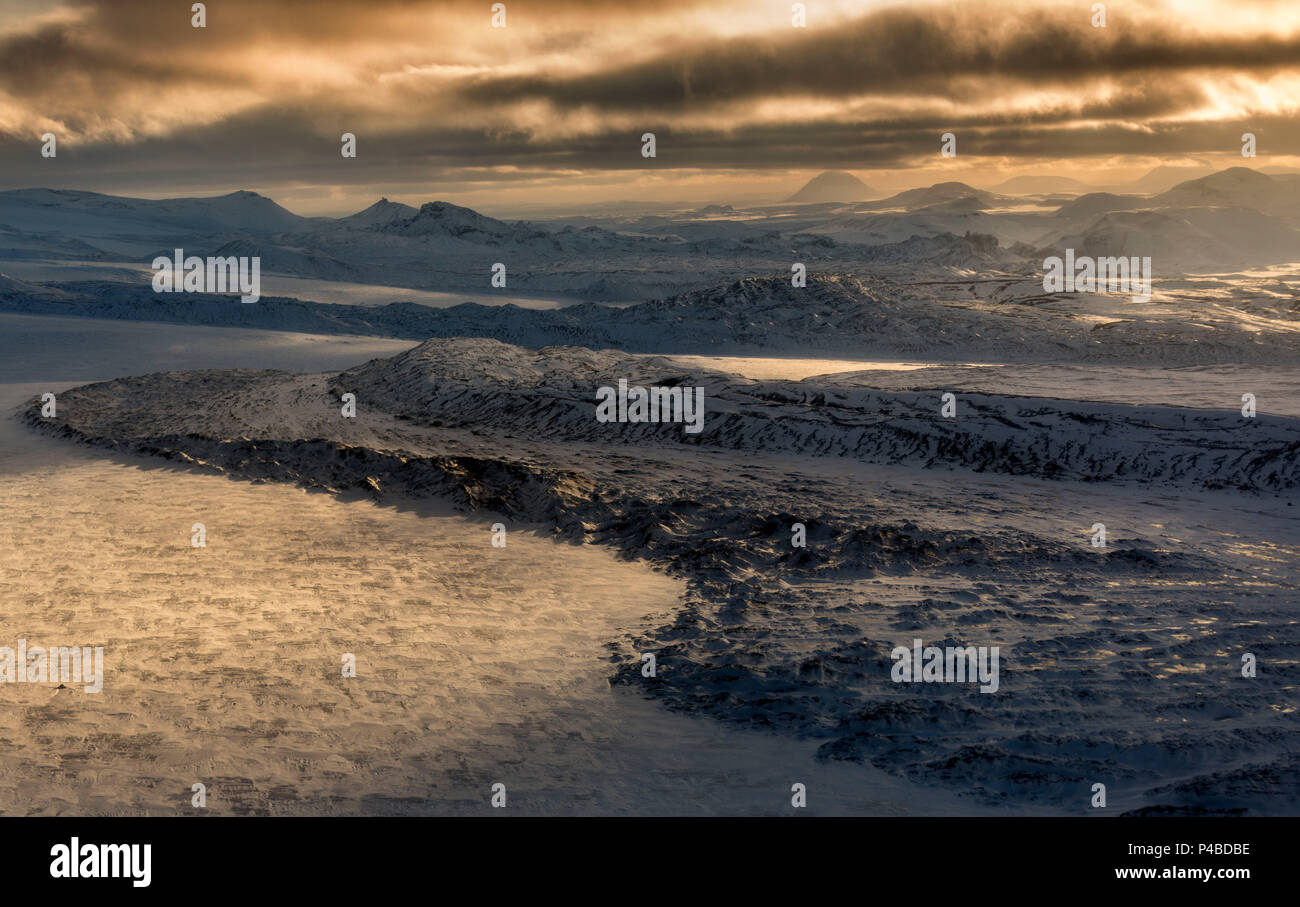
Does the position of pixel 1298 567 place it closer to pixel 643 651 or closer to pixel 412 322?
pixel 643 651

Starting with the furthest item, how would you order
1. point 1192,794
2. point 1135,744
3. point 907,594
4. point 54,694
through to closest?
point 907,594 < point 54,694 < point 1135,744 < point 1192,794

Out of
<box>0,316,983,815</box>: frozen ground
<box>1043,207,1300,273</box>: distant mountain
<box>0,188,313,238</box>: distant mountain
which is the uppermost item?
<box>0,188,313,238</box>: distant mountain

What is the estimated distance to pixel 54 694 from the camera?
10.0m

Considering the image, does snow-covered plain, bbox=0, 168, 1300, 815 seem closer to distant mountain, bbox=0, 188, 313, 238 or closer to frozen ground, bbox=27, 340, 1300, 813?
frozen ground, bbox=27, 340, 1300, 813

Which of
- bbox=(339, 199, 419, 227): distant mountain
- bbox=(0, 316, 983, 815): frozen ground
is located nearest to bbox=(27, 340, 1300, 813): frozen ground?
bbox=(0, 316, 983, 815): frozen ground

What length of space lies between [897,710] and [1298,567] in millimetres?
9184

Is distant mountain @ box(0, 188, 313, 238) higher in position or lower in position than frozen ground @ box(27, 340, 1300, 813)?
higher

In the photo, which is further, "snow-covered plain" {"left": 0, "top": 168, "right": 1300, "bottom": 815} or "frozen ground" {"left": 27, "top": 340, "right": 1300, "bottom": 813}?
"frozen ground" {"left": 27, "top": 340, "right": 1300, "bottom": 813}

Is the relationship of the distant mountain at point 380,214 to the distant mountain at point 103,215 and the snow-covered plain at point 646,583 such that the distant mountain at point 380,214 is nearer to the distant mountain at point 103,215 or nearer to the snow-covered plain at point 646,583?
the distant mountain at point 103,215

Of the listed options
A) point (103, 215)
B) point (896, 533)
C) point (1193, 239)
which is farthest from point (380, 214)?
point (896, 533)

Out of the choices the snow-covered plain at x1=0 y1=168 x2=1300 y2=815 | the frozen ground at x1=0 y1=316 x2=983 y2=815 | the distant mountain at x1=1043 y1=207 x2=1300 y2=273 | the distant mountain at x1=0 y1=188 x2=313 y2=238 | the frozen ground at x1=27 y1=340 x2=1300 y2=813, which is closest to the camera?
the frozen ground at x1=0 y1=316 x2=983 y2=815

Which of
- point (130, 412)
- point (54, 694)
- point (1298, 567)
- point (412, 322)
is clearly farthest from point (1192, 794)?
point (412, 322)

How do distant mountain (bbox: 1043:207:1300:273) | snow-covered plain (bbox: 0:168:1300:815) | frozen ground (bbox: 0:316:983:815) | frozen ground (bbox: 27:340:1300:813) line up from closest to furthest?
frozen ground (bbox: 0:316:983:815) < snow-covered plain (bbox: 0:168:1300:815) < frozen ground (bbox: 27:340:1300:813) < distant mountain (bbox: 1043:207:1300:273)

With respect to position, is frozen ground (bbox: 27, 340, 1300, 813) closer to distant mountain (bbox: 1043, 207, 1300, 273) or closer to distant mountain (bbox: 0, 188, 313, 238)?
distant mountain (bbox: 1043, 207, 1300, 273)
